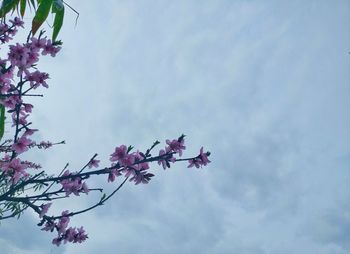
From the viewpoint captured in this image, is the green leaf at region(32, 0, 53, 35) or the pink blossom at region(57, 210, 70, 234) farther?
the pink blossom at region(57, 210, 70, 234)

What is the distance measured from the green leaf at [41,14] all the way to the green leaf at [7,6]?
0.38 m

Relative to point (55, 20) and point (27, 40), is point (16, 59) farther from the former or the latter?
point (55, 20)

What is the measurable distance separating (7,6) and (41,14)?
24.1 inches

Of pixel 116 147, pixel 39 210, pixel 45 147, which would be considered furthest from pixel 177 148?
pixel 45 147

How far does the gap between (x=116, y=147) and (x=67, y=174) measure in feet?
2.22

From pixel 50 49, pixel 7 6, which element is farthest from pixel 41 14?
pixel 7 6

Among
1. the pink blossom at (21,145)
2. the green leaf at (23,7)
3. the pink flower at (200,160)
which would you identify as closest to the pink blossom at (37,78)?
the pink blossom at (21,145)

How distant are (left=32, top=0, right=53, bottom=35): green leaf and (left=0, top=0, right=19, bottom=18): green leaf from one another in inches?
15.1

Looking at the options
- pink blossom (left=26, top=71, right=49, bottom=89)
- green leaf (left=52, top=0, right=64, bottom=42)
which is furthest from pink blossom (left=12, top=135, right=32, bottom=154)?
green leaf (left=52, top=0, right=64, bottom=42)

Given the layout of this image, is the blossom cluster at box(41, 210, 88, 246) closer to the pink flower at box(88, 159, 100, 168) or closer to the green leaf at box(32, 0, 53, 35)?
the pink flower at box(88, 159, 100, 168)

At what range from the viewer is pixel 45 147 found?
741cm

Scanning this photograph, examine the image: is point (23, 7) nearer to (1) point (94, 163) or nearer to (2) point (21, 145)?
(2) point (21, 145)

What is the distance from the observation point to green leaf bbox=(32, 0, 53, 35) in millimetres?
3672

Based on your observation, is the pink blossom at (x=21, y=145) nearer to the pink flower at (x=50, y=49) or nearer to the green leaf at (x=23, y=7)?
the pink flower at (x=50, y=49)
